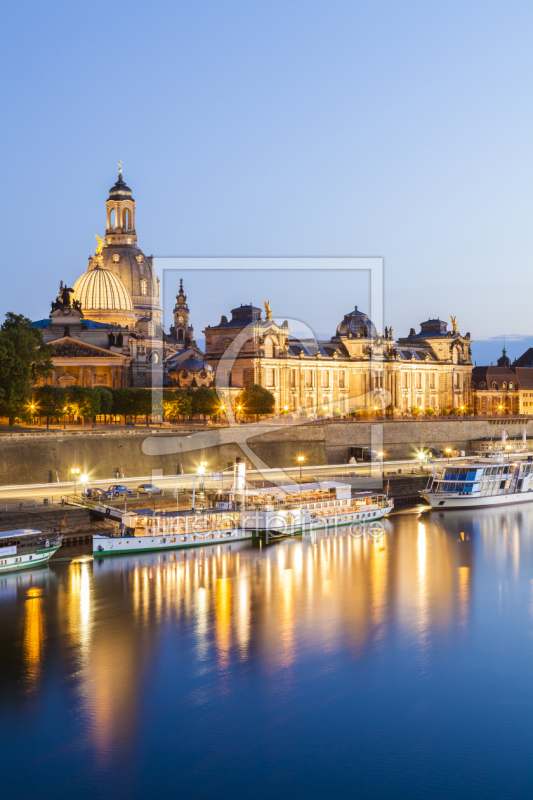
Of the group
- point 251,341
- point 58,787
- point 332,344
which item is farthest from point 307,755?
point 332,344

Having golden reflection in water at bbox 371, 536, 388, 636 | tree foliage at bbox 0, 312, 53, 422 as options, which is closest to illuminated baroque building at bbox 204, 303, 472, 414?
tree foliage at bbox 0, 312, 53, 422

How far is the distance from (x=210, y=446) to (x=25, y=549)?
23787 mm

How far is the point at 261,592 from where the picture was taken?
31.4 meters

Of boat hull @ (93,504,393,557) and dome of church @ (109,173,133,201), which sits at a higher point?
dome of church @ (109,173,133,201)

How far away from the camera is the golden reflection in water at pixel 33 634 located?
23.7 metres

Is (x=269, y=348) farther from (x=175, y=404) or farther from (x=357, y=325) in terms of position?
(x=175, y=404)

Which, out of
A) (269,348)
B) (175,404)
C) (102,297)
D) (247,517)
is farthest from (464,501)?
(102,297)

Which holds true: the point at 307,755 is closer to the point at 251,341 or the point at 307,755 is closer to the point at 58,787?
the point at 58,787

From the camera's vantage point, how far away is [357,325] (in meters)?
97.2

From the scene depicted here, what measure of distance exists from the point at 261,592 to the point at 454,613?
257 inches

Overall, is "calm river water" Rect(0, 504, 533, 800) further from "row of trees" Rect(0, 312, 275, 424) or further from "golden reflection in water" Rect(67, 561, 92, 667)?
"row of trees" Rect(0, 312, 275, 424)

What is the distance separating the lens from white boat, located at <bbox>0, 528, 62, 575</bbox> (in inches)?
1291

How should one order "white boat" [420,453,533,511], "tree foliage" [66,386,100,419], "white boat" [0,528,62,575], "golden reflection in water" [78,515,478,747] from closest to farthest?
"golden reflection in water" [78,515,478,747] < "white boat" [0,528,62,575] < "white boat" [420,453,533,511] < "tree foliage" [66,386,100,419]

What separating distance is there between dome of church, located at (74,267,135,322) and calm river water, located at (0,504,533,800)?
52.1 m
